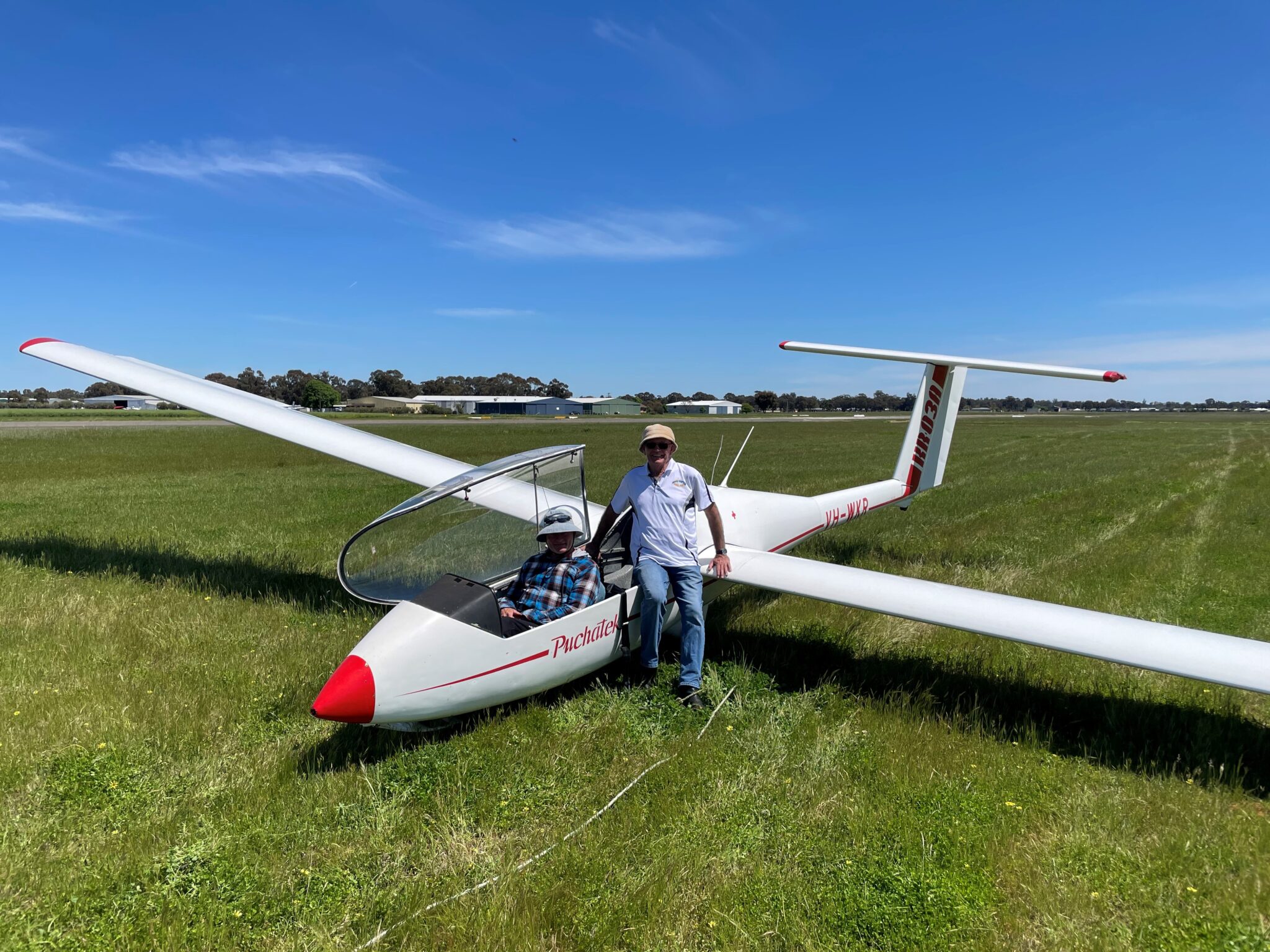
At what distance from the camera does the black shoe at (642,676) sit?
515 centimetres

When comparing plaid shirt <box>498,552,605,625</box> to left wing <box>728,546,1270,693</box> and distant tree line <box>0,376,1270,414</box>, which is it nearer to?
left wing <box>728,546,1270,693</box>

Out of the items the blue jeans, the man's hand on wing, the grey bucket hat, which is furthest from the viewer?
the man's hand on wing

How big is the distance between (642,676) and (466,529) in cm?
170

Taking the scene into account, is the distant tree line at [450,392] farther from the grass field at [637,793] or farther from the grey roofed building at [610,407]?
the grass field at [637,793]

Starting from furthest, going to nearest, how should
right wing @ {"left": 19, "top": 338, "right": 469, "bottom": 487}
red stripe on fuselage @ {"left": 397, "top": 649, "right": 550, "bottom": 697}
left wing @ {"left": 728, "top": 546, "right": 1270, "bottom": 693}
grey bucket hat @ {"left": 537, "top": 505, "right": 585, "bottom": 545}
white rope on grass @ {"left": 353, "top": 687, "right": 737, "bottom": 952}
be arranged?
1. right wing @ {"left": 19, "top": 338, "right": 469, "bottom": 487}
2. grey bucket hat @ {"left": 537, "top": 505, "right": 585, "bottom": 545}
3. left wing @ {"left": 728, "top": 546, "right": 1270, "bottom": 693}
4. red stripe on fuselage @ {"left": 397, "top": 649, "right": 550, "bottom": 697}
5. white rope on grass @ {"left": 353, "top": 687, "right": 737, "bottom": 952}

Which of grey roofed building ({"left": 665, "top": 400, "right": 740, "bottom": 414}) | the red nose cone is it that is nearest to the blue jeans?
the red nose cone

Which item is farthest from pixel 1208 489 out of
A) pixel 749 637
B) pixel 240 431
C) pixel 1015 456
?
pixel 240 431

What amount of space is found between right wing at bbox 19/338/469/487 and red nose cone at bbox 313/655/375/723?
408 cm

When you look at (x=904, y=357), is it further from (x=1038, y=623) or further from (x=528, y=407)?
(x=528, y=407)

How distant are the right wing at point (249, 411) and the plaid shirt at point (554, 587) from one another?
3076 millimetres

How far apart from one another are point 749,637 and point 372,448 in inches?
190

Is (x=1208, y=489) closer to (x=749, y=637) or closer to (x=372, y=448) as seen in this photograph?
(x=749, y=637)

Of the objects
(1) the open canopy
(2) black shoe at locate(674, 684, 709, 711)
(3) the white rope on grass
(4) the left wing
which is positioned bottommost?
(3) the white rope on grass

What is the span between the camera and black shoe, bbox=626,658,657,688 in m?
5.15
